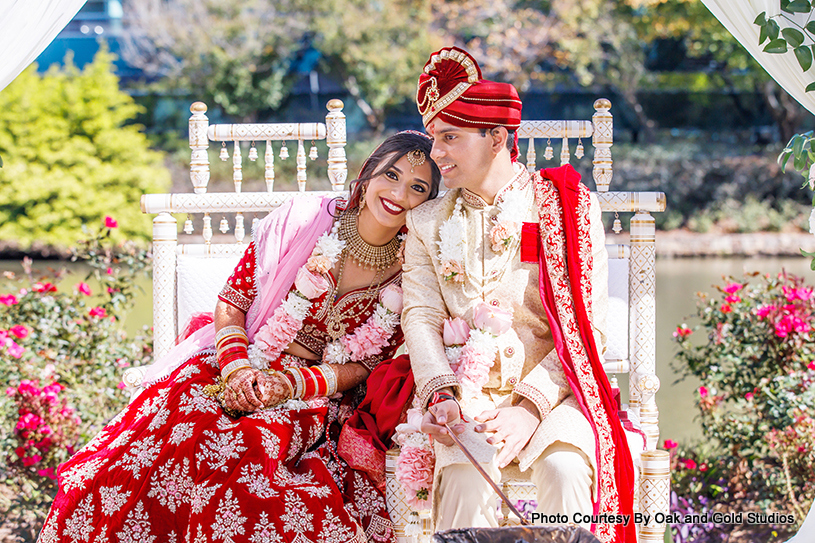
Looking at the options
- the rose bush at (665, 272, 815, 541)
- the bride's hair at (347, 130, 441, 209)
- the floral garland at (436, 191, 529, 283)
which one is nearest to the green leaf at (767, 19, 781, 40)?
the floral garland at (436, 191, 529, 283)

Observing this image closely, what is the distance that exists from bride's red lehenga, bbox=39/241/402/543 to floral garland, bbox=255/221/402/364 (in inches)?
8.4

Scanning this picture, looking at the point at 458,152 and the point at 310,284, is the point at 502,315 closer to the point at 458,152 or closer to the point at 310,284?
the point at 458,152

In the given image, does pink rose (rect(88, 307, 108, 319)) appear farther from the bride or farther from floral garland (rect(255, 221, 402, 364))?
floral garland (rect(255, 221, 402, 364))

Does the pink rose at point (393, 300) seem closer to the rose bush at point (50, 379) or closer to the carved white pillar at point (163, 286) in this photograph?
the carved white pillar at point (163, 286)

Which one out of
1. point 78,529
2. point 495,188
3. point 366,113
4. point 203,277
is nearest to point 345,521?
point 78,529

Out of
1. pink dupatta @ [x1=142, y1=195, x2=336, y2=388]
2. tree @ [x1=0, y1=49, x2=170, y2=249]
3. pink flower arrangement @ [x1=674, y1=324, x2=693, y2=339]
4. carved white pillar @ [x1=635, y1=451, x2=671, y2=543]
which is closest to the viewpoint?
carved white pillar @ [x1=635, y1=451, x2=671, y2=543]

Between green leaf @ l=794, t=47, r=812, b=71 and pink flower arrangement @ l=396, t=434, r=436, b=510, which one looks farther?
green leaf @ l=794, t=47, r=812, b=71

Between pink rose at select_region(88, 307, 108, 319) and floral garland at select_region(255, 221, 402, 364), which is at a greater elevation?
pink rose at select_region(88, 307, 108, 319)

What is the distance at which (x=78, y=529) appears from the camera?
2.29m

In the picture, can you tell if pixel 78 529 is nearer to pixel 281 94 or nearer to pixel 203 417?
pixel 203 417

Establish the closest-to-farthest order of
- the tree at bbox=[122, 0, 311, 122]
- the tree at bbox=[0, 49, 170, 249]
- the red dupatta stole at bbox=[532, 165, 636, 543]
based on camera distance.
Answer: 1. the red dupatta stole at bbox=[532, 165, 636, 543]
2. the tree at bbox=[0, 49, 170, 249]
3. the tree at bbox=[122, 0, 311, 122]

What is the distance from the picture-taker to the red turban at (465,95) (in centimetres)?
242

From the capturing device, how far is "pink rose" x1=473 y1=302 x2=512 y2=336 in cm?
245

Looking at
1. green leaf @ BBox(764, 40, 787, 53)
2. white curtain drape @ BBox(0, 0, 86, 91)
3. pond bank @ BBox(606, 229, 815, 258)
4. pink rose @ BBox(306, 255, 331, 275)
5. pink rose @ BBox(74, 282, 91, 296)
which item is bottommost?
pink rose @ BBox(306, 255, 331, 275)
